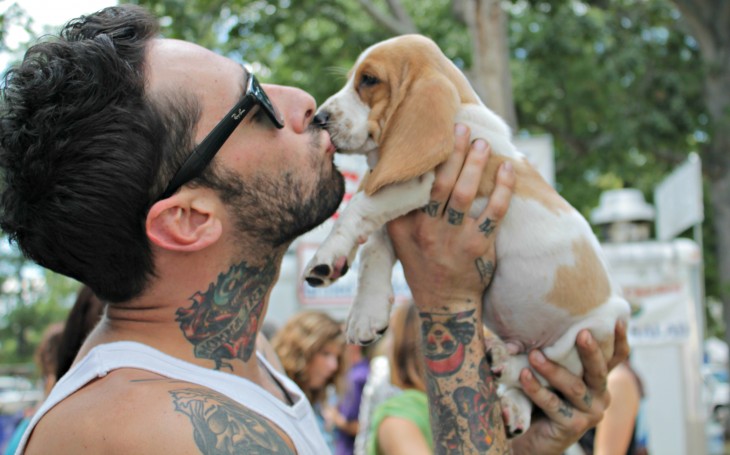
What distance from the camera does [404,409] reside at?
3803mm

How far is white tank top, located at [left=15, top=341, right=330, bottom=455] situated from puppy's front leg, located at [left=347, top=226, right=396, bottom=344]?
437 millimetres

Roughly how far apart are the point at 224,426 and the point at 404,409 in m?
2.24

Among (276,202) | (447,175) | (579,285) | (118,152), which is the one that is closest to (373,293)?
(447,175)

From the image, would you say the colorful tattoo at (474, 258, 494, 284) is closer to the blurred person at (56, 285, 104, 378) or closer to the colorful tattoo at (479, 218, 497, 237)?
the colorful tattoo at (479, 218, 497, 237)

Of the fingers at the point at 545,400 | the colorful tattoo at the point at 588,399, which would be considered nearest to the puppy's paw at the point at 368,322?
the fingers at the point at 545,400

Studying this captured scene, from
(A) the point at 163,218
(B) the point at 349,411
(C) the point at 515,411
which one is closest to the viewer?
(A) the point at 163,218

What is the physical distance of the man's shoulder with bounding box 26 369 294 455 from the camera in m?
1.59

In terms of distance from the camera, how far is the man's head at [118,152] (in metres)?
1.81

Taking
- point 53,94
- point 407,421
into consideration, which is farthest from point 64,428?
point 407,421

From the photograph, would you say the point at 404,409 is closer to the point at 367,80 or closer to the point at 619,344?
the point at 619,344

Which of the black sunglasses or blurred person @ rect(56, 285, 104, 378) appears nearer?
the black sunglasses

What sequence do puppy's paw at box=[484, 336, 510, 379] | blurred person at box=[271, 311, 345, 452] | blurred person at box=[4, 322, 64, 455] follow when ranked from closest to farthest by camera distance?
puppy's paw at box=[484, 336, 510, 379] < blurred person at box=[4, 322, 64, 455] < blurred person at box=[271, 311, 345, 452]

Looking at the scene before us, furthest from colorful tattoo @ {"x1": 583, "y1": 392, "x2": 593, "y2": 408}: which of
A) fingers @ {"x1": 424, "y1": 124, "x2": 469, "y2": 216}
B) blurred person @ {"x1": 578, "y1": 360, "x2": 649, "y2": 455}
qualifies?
blurred person @ {"x1": 578, "y1": 360, "x2": 649, "y2": 455}

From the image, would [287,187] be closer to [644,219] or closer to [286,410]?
[286,410]
